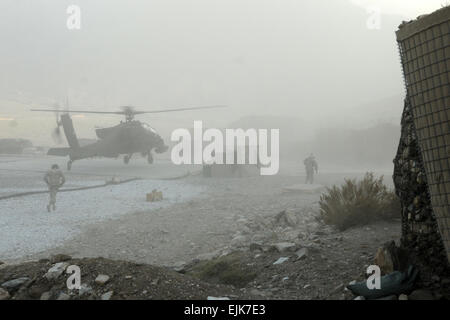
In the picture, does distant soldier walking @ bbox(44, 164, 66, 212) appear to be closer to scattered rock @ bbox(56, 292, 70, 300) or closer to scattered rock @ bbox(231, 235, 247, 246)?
scattered rock @ bbox(231, 235, 247, 246)

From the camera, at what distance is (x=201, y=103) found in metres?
122

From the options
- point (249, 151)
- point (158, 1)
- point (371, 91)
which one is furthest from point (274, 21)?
point (249, 151)

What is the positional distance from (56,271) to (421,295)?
12.0 feet

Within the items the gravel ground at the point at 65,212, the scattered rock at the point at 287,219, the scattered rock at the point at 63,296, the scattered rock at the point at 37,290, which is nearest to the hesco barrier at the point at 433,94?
the scattered rock at the point at 63,296

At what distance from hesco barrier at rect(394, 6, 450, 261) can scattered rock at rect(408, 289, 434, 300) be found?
2.49 feet

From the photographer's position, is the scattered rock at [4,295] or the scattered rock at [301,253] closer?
A: the scattered rock at [4,295]

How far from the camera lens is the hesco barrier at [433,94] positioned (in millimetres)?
2639

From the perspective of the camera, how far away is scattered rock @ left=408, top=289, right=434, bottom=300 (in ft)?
11.0

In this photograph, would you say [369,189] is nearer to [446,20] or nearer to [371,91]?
[446,20]

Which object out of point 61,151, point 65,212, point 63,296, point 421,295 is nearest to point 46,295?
point 63,296

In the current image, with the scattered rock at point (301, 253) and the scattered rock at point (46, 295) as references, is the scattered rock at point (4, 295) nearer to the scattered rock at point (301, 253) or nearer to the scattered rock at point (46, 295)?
the scattered rock at point (46, 295)

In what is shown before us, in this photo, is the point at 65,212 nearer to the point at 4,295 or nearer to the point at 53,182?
the point at 53,182

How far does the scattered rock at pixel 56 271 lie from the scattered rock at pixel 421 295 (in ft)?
11.5

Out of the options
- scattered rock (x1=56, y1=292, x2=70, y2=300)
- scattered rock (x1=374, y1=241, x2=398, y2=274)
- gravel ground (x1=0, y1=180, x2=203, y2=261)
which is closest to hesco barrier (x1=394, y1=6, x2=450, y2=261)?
scattered rock (x1=374, y1=241, x2=398, y2=274)
